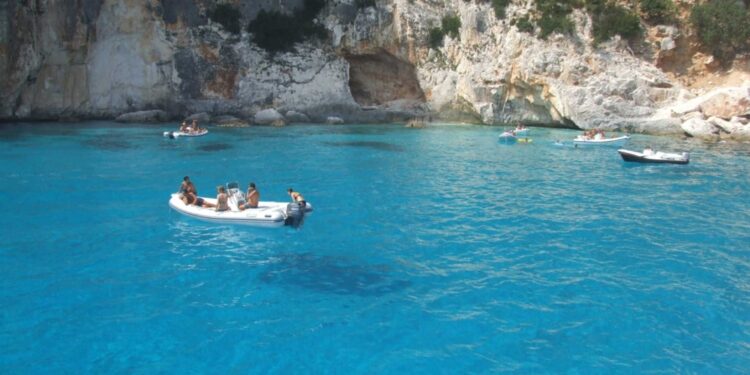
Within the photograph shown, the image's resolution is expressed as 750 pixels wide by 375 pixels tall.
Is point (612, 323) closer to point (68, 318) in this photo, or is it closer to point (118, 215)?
point (68, 318)

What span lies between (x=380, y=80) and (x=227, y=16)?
15118 mm

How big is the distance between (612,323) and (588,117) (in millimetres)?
34433

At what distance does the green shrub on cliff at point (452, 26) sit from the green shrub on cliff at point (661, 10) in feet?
49.0

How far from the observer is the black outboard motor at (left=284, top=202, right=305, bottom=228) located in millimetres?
Result: 14664

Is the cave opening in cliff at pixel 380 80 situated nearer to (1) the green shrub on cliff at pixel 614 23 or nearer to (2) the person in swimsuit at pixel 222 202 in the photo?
(1) the green shrub on cliff at pixel 614 23

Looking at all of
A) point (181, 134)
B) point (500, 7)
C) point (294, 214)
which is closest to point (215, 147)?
point (181, 134)

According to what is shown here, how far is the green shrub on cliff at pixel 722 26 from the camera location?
41.0 m

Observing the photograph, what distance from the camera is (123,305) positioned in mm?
10562

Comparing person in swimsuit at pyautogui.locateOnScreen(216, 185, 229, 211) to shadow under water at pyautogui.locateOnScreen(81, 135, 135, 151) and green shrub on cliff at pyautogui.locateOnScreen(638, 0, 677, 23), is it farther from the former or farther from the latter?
green shrub on cliff at pyautogui.locateOnScreen(638, 0, 677, 23)

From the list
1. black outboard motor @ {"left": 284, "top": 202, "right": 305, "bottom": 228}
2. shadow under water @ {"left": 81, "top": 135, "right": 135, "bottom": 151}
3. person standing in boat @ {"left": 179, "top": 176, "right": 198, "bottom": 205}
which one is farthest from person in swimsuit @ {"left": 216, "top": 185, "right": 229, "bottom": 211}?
shadow under water @ {"left": 81, "top": 135, "right": 135, "bottom": 151}

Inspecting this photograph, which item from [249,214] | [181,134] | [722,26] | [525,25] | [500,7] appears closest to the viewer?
[249,214]

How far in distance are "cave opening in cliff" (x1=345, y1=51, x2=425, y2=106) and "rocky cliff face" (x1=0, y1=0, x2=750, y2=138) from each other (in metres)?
0.10

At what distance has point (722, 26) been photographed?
4122cm

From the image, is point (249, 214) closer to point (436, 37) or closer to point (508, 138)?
point (508, 138)
